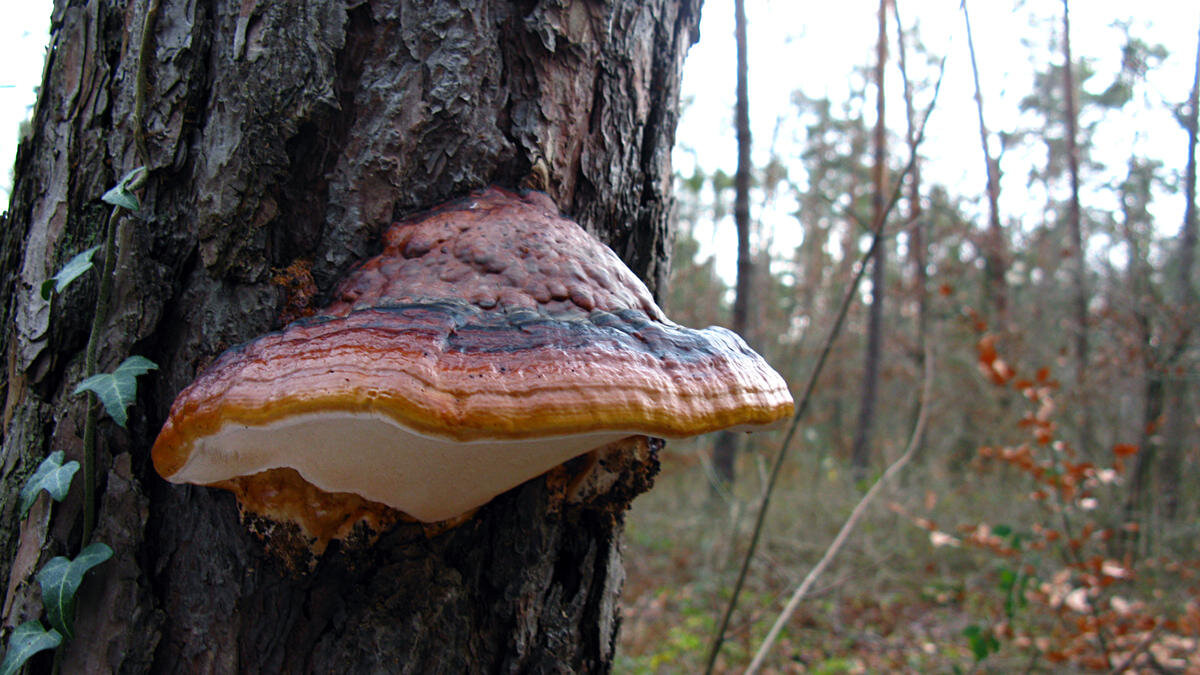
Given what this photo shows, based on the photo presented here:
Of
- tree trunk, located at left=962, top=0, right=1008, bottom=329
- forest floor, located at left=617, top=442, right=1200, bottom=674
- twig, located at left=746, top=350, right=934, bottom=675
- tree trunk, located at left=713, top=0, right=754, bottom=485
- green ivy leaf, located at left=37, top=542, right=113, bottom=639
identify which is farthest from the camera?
tree trunk, located at left=962, top=0, right=1008, bottom=329

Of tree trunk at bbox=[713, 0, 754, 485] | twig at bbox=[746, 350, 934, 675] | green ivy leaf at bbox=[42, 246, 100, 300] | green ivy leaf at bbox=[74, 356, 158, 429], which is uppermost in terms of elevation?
tree trunk at bbox=[713, 0, 754, 485]

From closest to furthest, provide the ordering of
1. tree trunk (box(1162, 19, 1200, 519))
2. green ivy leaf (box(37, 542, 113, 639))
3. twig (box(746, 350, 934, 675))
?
green ivy leaf (box(37, 542, 113, 639)) → twig (box(746, 350, 934, 675)) → tree trunk (box(1162, 19, 1200, 519))

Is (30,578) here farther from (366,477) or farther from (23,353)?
(366,477)

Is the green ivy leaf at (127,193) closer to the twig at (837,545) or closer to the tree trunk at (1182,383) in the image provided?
the twig at (837,545)

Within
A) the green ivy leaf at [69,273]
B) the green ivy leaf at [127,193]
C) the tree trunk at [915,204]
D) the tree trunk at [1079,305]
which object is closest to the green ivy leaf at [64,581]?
the green ivy leaf at [69,273]

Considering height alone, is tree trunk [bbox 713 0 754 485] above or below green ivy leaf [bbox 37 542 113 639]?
above

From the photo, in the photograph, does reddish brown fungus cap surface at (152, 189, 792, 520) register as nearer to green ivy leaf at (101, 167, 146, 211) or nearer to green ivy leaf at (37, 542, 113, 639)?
green ivy leaf at (37, 542, 113, 639)

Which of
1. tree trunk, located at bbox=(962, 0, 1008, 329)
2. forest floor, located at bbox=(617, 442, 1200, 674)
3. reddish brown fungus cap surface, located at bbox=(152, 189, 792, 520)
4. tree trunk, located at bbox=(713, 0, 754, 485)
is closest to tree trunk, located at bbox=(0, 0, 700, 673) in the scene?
reddish brown fungus cap surface, located at bbox=(152, 189, 792, 520)
